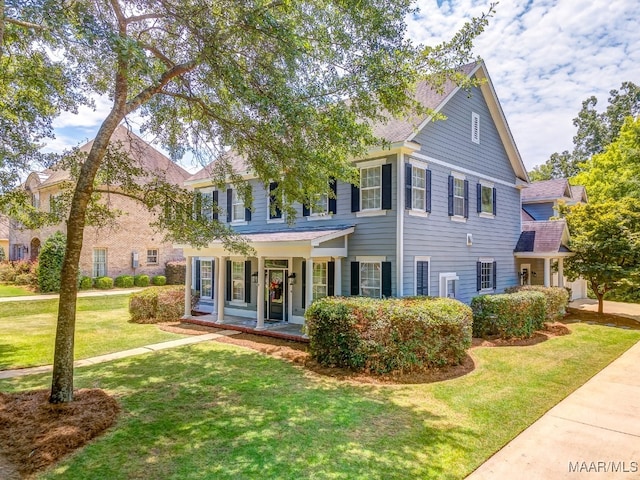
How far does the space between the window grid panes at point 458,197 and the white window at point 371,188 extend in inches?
127

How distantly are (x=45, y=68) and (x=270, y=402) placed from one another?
723cm

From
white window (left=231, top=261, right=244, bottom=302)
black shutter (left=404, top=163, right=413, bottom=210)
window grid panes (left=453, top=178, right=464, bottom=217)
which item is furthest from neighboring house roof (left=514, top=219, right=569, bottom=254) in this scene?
white window (left=231, top=261, right=244, bottom=302)

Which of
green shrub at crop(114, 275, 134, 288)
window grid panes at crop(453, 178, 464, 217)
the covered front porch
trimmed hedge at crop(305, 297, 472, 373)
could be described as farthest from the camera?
green shrub at crop(114, 275, 134, 288)

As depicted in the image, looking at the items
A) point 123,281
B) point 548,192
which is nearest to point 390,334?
point 548,192

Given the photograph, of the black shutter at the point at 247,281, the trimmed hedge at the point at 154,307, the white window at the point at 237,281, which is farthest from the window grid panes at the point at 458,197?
the trimmed hedge at the point at 154,307

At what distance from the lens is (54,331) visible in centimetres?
1261

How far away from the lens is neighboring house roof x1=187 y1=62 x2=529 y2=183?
429 inches

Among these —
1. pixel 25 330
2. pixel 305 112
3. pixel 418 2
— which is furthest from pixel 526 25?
pixel 25 330

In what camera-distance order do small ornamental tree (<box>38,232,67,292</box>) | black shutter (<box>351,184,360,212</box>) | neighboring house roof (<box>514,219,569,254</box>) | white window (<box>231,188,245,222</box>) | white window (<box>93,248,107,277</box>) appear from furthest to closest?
white window (<box>93,248,107,277</box>)
small ornamental tree (<box>38,232,67,292</box>)
white window (<box>231,188,245,222</box>)
neighboring house roof (<box>514,219,569,254</box>)
black shutter (<box>351,184,360,212</box>)

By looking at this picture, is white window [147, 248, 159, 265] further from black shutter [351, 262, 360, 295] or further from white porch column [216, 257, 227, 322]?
black shutter [351, 262, 360, 295]

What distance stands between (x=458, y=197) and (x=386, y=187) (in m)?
3.69

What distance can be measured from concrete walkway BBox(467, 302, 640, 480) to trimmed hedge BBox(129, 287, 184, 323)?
12.8m

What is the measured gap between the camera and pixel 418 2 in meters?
6.97

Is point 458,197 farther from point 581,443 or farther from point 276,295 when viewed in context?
point 581,443
